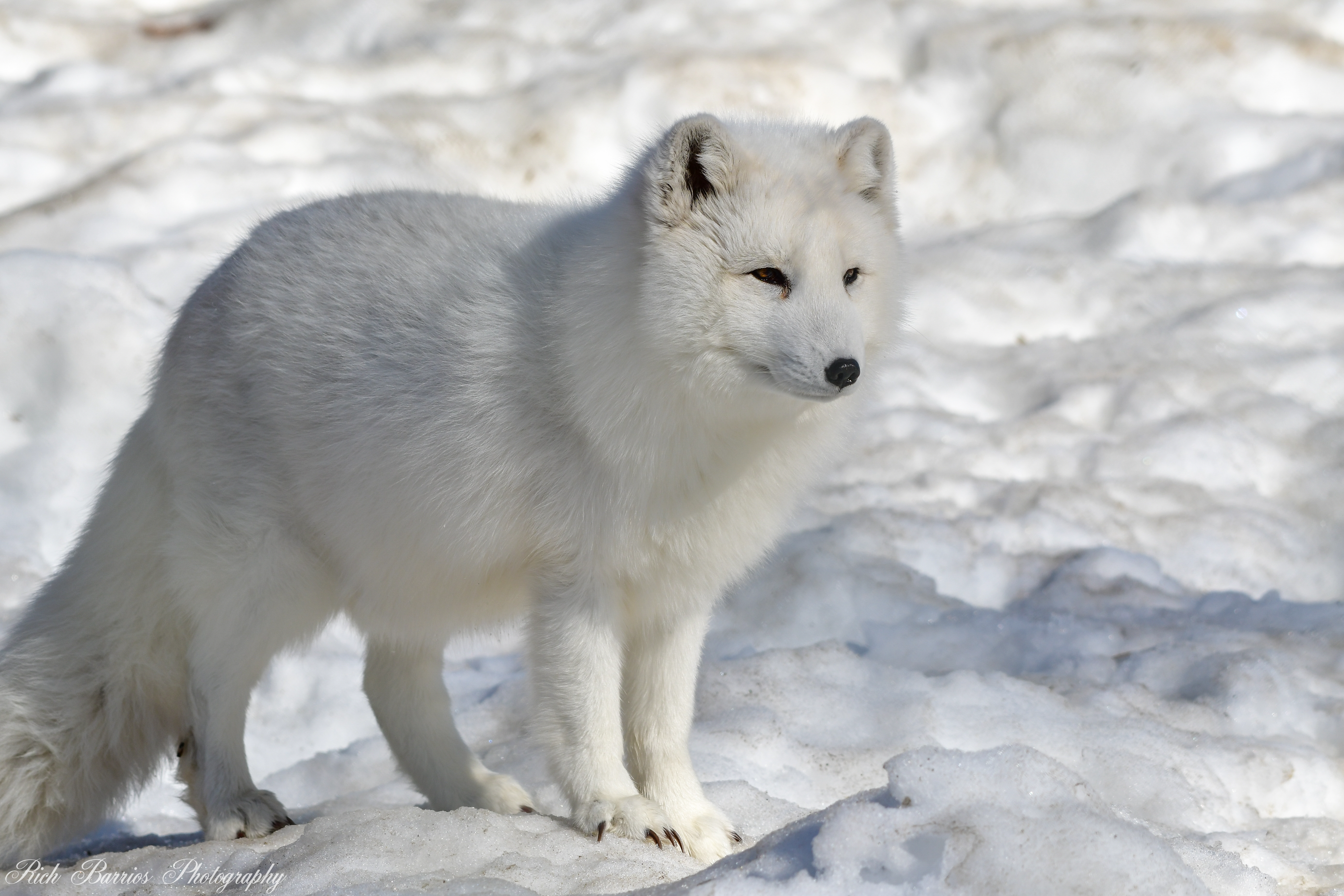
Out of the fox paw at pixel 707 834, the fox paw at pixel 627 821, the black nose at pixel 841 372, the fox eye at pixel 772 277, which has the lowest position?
the fox paw at pixel 707 834

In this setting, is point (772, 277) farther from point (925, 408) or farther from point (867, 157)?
point (925, 408)

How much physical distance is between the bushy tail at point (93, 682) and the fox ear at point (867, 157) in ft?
7.07

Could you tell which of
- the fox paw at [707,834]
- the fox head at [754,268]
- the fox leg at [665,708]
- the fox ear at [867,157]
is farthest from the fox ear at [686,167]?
the fox paw at [707,834]

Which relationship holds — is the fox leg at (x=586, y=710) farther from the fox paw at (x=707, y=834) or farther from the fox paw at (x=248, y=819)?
the fox paw at (x=248, y=819)

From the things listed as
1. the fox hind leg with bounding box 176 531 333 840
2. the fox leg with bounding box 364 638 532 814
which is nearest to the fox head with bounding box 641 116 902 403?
the fox hind leg with bounding box 176 531 333 840

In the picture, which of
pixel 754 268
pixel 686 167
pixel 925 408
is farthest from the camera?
pixel 925 408

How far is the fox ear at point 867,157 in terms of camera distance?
3143 millimetres

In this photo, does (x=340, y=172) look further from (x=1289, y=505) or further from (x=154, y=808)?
(x=1289, y=505)

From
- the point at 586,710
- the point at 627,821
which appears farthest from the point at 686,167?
the point at 627,821

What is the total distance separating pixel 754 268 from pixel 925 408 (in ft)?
11.8

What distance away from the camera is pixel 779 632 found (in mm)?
4645

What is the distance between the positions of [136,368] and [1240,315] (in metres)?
5.63

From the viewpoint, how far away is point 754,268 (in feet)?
9.35

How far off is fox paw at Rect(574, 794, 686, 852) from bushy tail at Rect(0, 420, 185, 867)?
1.34 m
